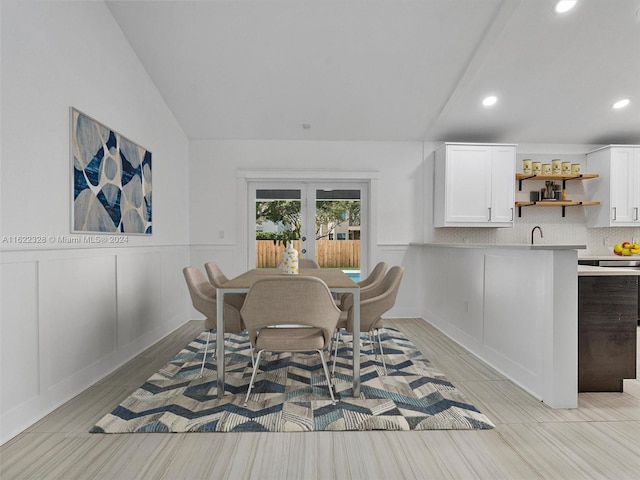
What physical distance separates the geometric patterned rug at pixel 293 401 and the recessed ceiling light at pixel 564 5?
314cm

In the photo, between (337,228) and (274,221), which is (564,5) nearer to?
(337,228)

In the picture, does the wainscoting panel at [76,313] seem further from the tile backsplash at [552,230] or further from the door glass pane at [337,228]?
the tile backsplash at [552,230]

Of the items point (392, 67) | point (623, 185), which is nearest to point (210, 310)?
A: point (392, 67)

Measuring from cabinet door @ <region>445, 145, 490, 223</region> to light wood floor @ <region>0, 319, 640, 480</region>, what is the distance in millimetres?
2733

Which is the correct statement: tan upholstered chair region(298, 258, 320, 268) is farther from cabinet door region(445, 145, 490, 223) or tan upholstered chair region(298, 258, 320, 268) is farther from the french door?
cabinet door region(445, 145, 490, 223)

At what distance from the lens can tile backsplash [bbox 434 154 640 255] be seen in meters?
5.05

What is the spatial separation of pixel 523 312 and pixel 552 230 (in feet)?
10.1

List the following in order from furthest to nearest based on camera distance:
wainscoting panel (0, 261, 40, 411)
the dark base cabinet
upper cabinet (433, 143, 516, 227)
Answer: upper cabinet (433, 143, 516, 227), the dark base cabinet, wainscoting panel (0, 261, 40, 411)

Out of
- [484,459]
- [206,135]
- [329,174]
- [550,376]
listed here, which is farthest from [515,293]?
[206,135]

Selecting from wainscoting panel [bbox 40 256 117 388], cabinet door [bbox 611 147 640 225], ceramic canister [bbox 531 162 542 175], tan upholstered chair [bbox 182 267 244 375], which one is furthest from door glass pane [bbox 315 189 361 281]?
cabinet door [bbox 611 147 640 225]

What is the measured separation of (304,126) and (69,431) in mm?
3813

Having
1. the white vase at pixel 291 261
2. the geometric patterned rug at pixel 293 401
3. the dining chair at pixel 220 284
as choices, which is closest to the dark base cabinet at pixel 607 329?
the geometric patterned rug at pixel 293 401

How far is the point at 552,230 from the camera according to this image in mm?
5109

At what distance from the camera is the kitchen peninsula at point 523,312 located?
2346 mm
